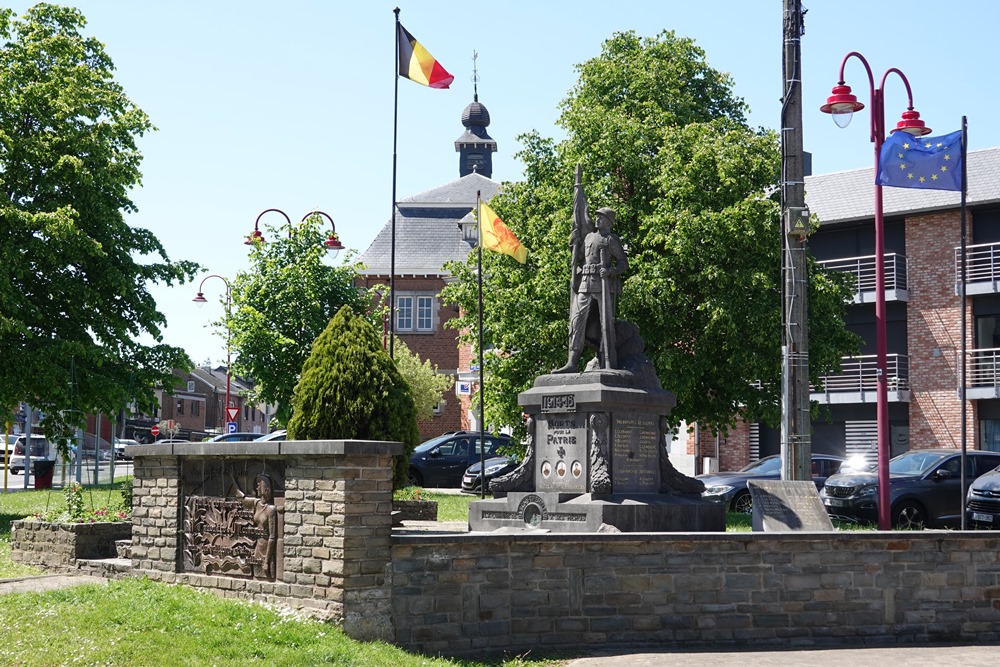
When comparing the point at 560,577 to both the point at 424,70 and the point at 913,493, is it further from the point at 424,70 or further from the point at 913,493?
the point at 424,70

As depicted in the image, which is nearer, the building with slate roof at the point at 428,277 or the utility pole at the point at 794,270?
the utility pole at the point at 794,270

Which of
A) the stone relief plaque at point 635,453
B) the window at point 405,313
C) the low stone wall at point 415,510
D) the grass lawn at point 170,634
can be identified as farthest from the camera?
the window at point 405,313

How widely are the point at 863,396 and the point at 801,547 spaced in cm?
2709

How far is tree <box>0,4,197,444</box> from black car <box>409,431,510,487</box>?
8.54 meters

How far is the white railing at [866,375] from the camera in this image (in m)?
36.7

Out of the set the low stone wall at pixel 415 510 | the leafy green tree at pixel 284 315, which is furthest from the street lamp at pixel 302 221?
the low stone wall at pixel 415 510

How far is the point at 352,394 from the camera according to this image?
16922 mm

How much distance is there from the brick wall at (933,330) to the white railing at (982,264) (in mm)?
526

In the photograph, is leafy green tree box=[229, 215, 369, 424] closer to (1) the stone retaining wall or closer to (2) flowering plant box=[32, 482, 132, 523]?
(2) flowering plant box=[32, 482, 132, 523]

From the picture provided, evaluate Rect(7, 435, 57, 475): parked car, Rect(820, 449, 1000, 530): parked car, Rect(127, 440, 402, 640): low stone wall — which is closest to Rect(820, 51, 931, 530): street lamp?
Rect(820, 449, 1000, 530): parked car

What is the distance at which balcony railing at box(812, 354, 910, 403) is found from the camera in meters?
36.7

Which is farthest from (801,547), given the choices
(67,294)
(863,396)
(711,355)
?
(863,396)

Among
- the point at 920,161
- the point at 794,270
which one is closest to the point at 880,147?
the point at 920,161

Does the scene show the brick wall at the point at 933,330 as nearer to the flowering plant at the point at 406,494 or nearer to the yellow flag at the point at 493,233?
the yellow flag at the point at 493,233
